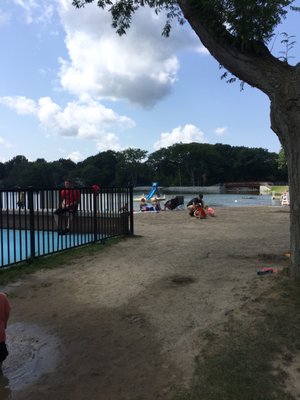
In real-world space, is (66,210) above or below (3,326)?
above

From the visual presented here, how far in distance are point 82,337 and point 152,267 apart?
3.50 metres

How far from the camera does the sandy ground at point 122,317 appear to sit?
3.59m

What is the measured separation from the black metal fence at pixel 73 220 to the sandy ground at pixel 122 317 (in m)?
1.46

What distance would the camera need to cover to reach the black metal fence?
9.48 m

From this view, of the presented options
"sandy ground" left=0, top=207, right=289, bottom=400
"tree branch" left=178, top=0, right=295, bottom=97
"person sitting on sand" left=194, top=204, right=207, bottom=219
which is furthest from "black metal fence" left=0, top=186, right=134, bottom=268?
"person sitting on sand" left=194, top=204, right=207, bottom=219

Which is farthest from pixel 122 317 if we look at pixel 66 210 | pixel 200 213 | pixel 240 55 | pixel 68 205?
pixel 200 213

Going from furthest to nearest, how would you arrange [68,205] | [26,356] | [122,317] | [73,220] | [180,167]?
[180,167] → [73,220] → [68,205] → [122,317] → [26,356]

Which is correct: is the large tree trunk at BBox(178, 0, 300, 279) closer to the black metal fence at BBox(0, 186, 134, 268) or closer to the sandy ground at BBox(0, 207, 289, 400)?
the sandy ground at BBox(0, 207, 289, 400)

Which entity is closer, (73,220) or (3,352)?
(3,352)

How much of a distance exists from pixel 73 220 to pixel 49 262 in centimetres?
255

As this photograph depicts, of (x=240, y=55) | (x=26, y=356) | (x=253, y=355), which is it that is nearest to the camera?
(x=253, y=355)

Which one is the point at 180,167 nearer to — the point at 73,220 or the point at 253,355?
the point at 73,220

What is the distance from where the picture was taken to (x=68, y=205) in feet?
34.9

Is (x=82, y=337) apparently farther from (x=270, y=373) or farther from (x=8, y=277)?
(x=8, y=277)
